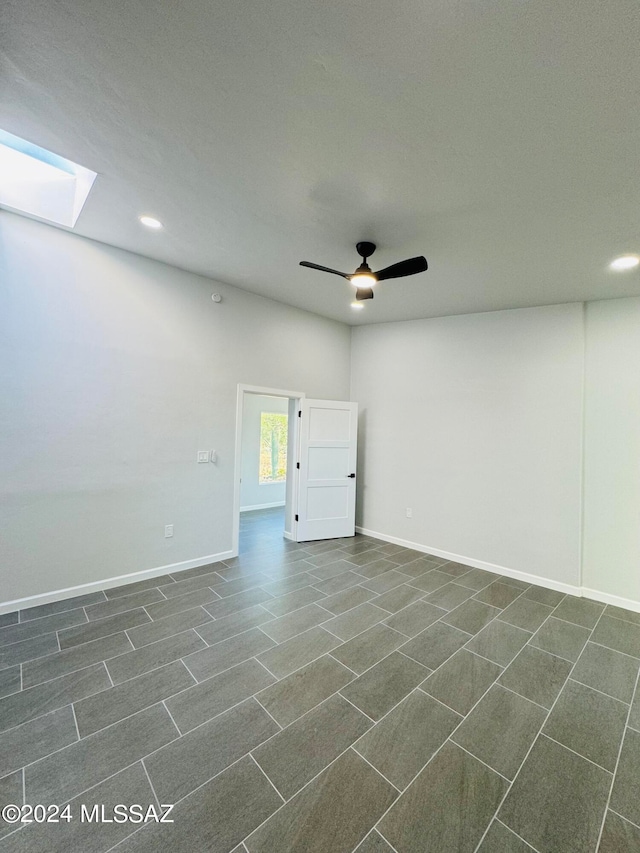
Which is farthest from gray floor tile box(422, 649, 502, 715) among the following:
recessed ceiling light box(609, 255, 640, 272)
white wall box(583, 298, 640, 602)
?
recessed ceiling light box(609, 255, 640, 272)

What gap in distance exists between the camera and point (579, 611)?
3.32m

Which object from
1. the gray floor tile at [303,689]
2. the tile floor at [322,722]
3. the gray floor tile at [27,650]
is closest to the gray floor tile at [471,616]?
the tile floor at [322,722]

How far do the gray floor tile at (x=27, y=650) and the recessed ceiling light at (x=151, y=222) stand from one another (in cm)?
323

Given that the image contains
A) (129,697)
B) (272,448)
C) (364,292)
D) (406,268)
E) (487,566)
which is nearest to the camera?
(129,697)

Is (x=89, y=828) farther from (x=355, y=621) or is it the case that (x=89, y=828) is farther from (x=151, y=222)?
(x=151, y=222)

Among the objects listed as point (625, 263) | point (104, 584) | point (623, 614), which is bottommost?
point (623, 614)

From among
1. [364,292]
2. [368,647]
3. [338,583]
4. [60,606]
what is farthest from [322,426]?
[60,606]

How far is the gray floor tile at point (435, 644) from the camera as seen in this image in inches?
97.1

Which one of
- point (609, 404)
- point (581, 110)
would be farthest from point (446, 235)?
point (609, 404)

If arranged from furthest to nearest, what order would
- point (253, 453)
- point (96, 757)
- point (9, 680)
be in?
1. point (253, 453)
2. point (9, 680)
3. point (96, 757)

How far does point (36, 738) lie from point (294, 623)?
5.35 ft

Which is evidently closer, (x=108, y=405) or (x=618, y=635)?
(x=618, y=635)

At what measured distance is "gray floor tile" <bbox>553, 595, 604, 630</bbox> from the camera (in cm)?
314

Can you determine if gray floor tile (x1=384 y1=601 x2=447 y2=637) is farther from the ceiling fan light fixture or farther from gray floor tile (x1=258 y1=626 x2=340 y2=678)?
the ceiling fan light fixture
